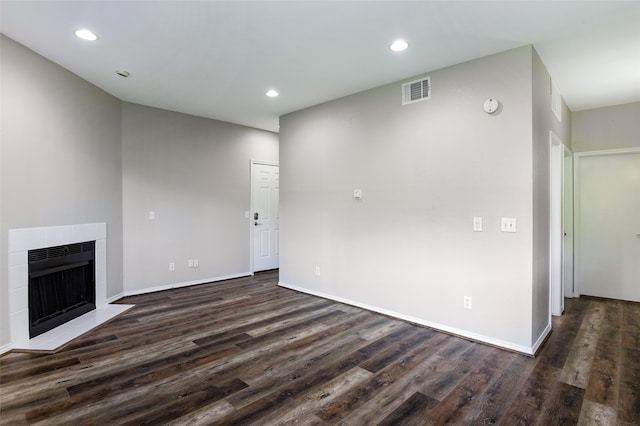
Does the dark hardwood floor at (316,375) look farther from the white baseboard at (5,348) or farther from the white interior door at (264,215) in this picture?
the white interior door at (264,215)

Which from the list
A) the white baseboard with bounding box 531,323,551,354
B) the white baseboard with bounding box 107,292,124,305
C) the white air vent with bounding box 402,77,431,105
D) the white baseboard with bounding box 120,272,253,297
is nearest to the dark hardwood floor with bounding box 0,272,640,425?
the white baseboard with bounding box 531,323,551,354

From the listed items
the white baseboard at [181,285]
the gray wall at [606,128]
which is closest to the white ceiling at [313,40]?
the gray wall at [606,128]

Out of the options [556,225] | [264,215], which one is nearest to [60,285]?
[264,215]

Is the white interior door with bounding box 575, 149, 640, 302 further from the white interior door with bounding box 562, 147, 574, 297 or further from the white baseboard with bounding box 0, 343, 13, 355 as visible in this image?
the white baseboard with bounding box 0, 343, 13, 355

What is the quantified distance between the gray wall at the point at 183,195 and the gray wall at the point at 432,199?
61.1 inches

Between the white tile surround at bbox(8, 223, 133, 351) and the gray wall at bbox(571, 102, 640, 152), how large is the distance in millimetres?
6420

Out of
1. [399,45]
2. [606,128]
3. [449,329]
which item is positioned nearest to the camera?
[399,45]

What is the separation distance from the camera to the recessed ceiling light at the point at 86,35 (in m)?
2.70

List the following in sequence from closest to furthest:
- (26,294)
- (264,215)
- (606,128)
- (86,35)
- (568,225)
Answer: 1. (86,35)
2. (26,294)
3. (606,128)
4. (568,225)
5. (264,215)

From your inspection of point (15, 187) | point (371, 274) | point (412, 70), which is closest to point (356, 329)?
point (371, 274)

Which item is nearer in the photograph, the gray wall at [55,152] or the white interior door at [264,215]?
the gray wall at [55,152]

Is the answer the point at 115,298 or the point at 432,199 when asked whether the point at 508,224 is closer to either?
the point at 432,199

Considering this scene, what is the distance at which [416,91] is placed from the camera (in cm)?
353

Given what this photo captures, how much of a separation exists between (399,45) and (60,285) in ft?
13.5
